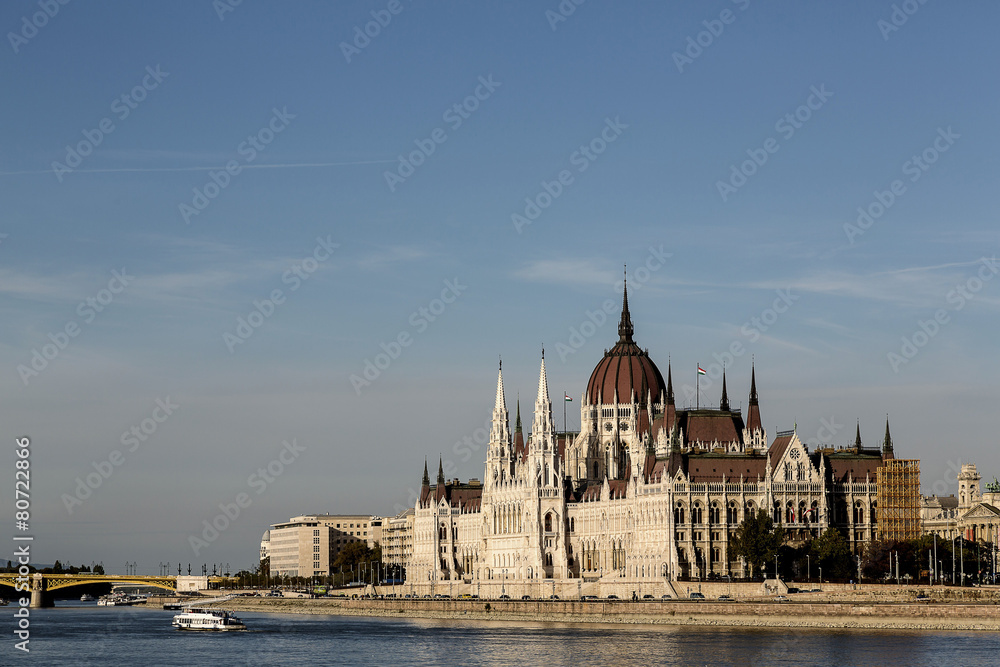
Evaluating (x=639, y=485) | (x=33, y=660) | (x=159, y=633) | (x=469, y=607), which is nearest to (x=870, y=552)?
(x=639, y=485)

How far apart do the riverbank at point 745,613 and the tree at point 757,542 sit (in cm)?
1913

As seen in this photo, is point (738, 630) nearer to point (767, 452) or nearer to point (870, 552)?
point (870, 552)

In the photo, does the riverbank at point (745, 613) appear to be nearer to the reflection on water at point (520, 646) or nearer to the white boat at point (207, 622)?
the reflection on water at point (520, 646)

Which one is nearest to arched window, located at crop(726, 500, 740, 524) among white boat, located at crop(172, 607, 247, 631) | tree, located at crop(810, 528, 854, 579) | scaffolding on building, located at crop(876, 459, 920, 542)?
tree, located at crop(810, 528, 854, 579)

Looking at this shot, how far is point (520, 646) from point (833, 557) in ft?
181

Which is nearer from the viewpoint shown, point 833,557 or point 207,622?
point 207,622

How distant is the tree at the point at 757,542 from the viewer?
568 ft

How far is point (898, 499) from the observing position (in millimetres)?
187125

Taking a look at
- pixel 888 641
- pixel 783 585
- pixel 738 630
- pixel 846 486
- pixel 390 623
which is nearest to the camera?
pixel 888 641

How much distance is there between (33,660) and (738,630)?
174ft

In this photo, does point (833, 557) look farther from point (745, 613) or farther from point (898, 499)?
point (745, 613)

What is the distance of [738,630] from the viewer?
138 metres

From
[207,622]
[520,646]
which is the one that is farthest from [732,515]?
[520,646]

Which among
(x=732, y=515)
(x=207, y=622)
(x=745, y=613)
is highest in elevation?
(x=732, y=515)
